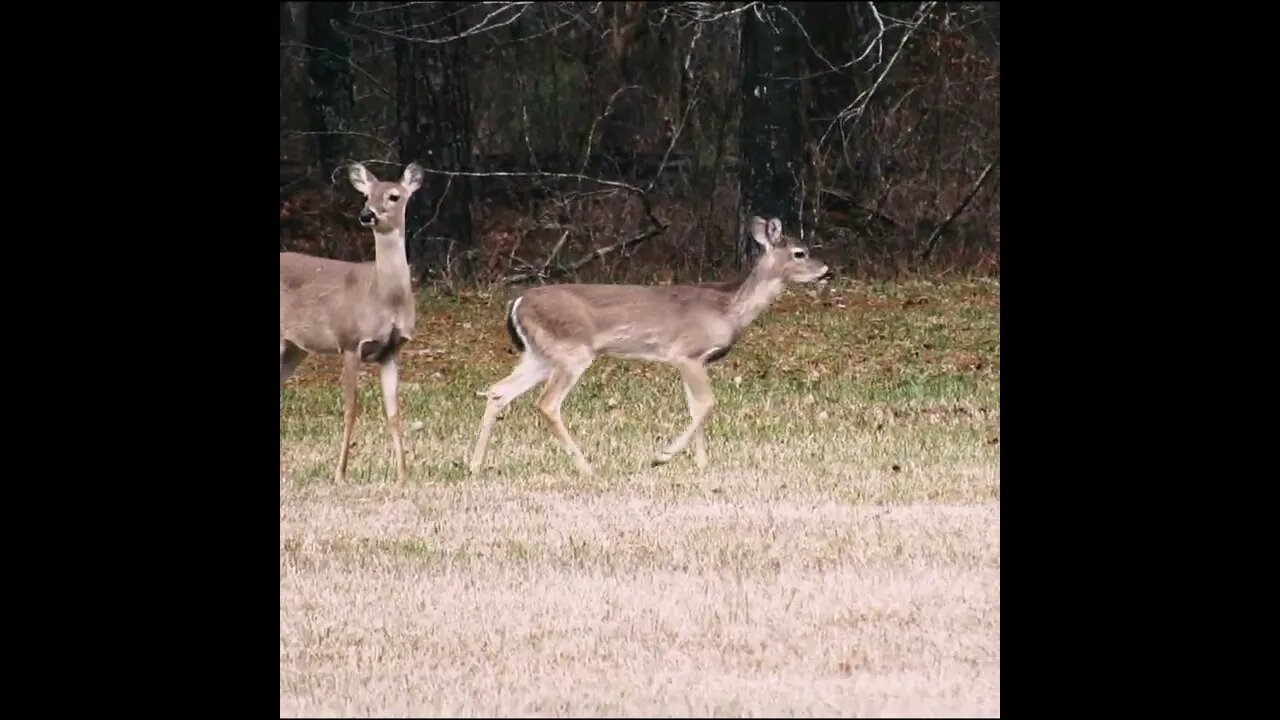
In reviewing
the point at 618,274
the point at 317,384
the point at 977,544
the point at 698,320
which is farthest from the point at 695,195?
the point at 977,544

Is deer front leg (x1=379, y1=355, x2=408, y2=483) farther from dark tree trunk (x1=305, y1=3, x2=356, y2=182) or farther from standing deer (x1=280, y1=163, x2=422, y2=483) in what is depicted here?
dark tree trunk (x1=305, y1=3, x2=356, y2=182)

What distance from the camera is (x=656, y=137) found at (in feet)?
81.5

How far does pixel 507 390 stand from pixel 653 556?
293cm

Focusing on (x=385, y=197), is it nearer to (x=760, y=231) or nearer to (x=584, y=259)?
(x=760, y=231)

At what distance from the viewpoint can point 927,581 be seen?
25.1ft

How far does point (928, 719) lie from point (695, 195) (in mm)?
17308

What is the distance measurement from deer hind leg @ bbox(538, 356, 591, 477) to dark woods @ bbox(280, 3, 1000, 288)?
753 cm

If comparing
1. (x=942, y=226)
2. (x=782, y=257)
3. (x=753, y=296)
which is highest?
(x=782, y=257)

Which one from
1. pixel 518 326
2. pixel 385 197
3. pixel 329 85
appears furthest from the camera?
pixel 329 85

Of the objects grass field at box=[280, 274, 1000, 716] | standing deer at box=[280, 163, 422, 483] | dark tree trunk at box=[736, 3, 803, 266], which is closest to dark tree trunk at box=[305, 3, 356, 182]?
dark tree trunk at box=[736, 3, 803, 266]

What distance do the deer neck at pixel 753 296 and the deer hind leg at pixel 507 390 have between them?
102 centimetres

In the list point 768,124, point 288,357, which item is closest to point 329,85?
point 768,124

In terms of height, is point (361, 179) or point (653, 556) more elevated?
point (361, 179)
